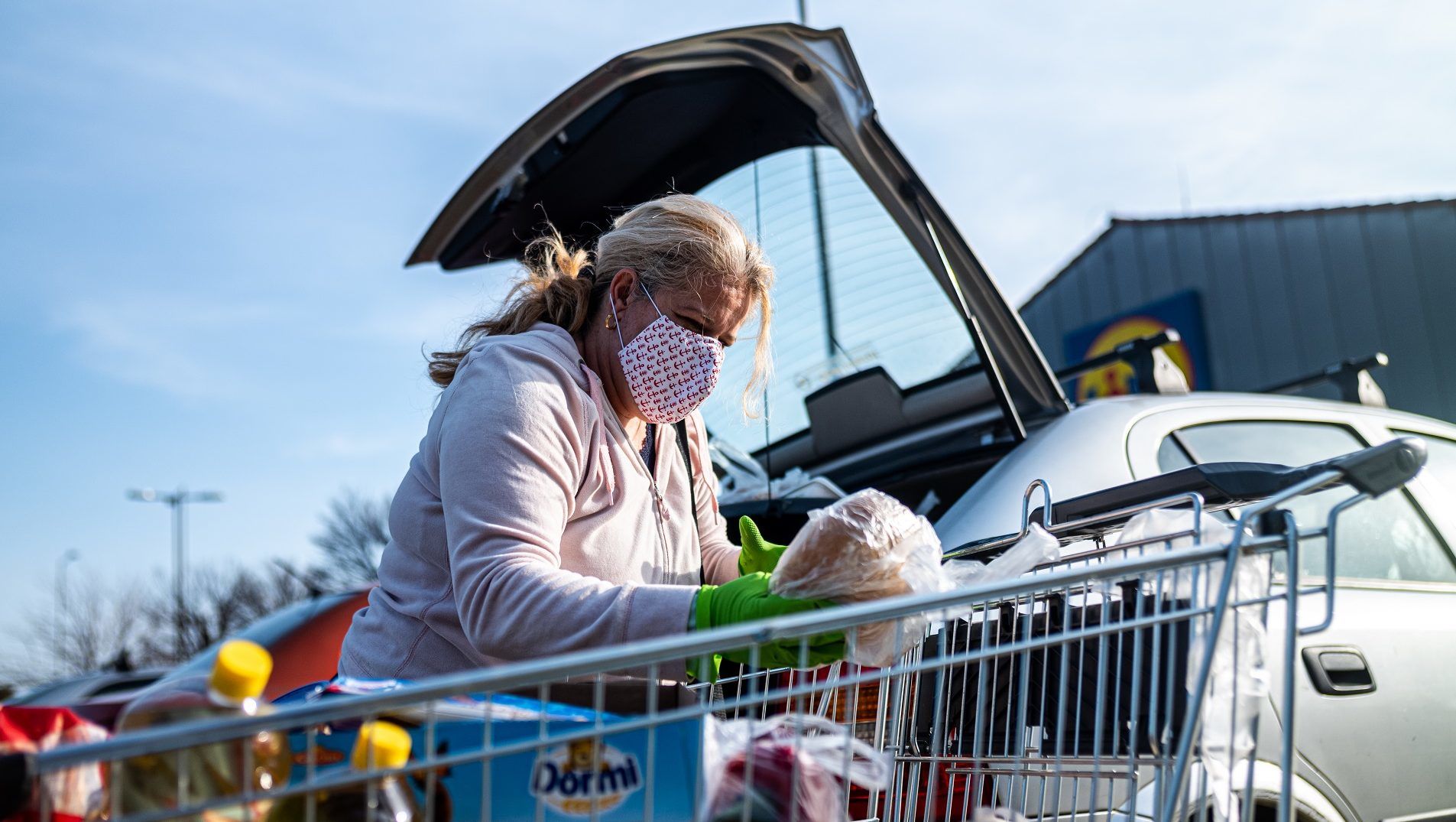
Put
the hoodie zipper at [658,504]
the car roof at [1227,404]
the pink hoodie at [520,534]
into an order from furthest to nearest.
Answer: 1. the car roof at [1227,404]
2. the hoodie zipper at [658,504]
3. the pink hoodie at [520,534]

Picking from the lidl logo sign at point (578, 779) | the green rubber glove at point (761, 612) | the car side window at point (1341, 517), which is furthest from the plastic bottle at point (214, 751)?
the car side window at point (1341, 517)

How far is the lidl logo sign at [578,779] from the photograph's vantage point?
129cm

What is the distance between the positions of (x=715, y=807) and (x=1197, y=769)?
1.38 meters

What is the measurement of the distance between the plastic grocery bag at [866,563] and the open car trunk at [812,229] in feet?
4.86

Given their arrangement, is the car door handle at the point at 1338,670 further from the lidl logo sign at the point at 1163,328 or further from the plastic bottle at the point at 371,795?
the lidl logo sign at the point at 1163,328

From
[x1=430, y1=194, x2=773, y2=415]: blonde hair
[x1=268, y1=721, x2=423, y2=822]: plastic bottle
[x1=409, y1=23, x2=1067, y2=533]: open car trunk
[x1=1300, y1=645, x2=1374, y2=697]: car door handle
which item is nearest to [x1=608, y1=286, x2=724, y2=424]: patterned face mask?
[x1=430, y1=194, x2=773, y2=415]: blonde hair

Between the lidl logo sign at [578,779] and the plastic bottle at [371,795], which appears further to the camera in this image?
the lidl logo sign at [578,779]

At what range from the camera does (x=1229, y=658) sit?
62.6 inches

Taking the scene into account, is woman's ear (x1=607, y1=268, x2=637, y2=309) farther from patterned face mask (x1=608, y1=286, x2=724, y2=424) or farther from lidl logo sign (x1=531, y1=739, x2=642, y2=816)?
lidl logo sign (x1=531, y1=739, x2=642, y2=816)

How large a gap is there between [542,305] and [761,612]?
43.4 inches

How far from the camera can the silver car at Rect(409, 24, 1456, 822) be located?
8.66 ft

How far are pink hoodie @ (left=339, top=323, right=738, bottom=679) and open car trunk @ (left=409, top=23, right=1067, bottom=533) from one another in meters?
1.09

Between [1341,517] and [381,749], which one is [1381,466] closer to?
[381,749]

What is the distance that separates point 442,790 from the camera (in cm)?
127
